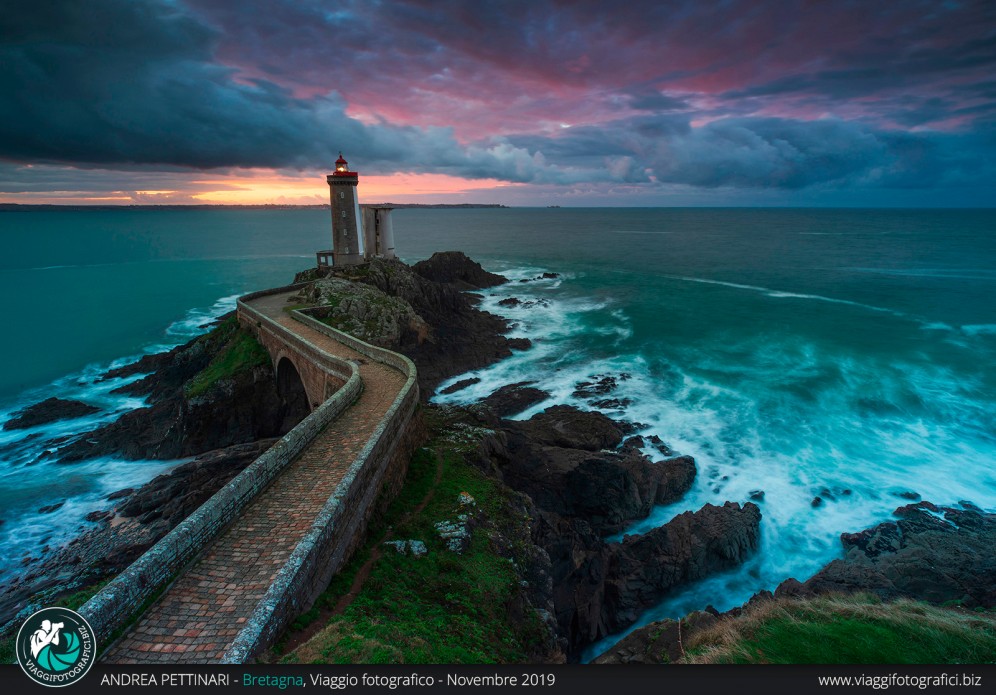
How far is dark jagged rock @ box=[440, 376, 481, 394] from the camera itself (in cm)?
3116

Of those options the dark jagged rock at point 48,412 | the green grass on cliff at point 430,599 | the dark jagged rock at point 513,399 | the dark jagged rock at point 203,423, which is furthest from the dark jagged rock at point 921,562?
the dark jagged rock at point 48,412

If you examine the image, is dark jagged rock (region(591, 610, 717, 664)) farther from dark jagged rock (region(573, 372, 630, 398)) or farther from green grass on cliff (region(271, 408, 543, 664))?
dark jagged rock (region(573, 372, 630, 398))

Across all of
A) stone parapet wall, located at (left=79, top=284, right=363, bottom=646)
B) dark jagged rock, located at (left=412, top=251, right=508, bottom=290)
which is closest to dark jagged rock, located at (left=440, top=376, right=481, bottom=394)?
stone parapet wall, located at (left=79, top=284, right=363, bottom=646)

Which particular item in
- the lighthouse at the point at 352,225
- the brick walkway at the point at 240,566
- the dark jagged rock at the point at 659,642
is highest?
the lighthouse at the point at 352,225

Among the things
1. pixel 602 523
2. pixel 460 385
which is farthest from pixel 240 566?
pixel 460 385

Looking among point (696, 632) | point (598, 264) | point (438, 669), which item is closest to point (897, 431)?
point (696, 632)

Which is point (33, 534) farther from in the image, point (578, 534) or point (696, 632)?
point (696, 632)

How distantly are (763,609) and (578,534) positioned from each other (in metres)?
7.04

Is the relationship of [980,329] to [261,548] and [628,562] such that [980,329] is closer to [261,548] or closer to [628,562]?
[628,562]

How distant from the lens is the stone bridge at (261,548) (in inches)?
285

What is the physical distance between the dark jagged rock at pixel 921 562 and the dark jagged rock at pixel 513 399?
15912 millimetres

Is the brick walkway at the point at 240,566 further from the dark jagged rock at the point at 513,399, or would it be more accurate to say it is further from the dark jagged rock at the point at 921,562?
the dark jagged rock at the point at 921,562

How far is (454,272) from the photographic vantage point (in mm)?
60094

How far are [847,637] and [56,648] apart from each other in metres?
12.1
